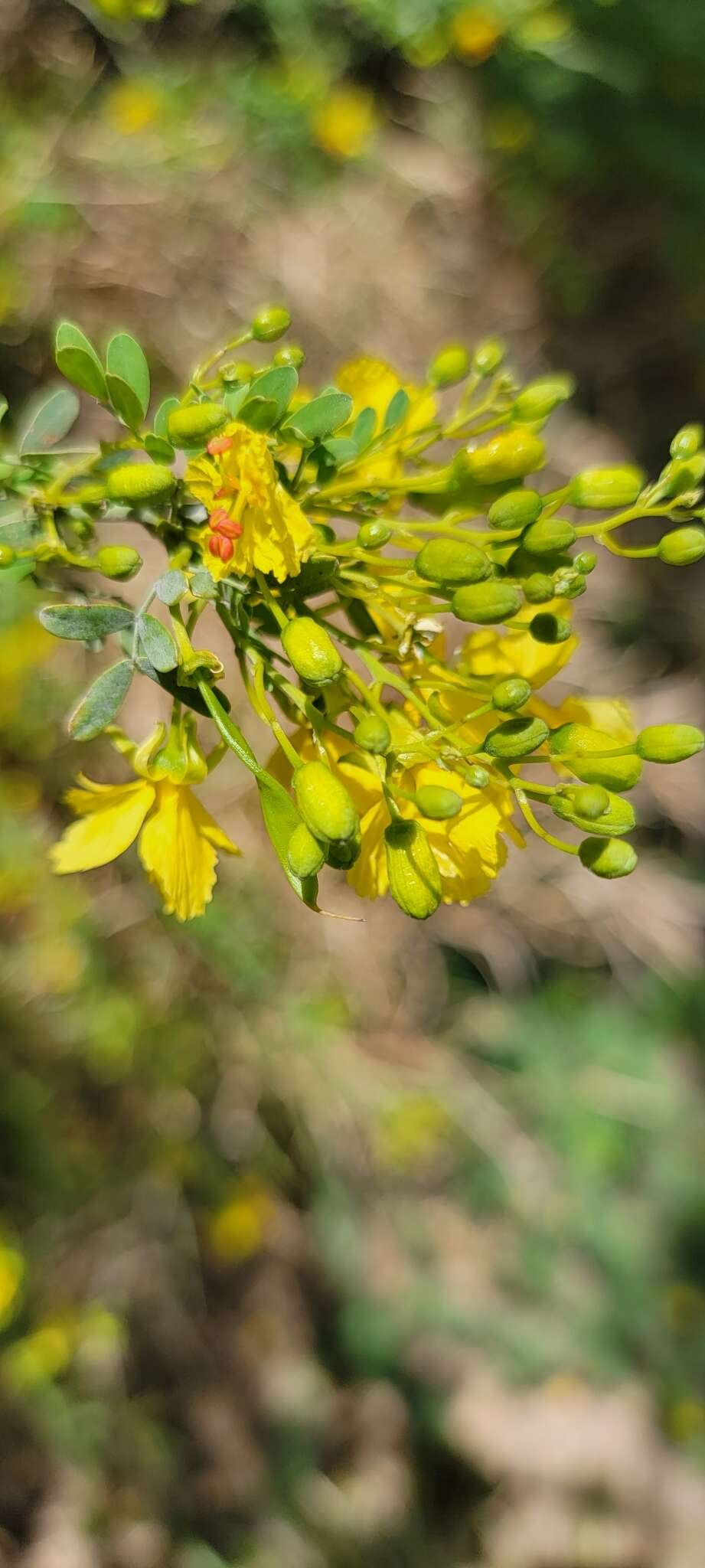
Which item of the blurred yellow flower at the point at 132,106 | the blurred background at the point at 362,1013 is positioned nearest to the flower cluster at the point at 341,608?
the blurred background at the point at 362,1013

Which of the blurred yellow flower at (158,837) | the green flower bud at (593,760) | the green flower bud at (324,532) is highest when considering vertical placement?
the green flower bud at (324,532)

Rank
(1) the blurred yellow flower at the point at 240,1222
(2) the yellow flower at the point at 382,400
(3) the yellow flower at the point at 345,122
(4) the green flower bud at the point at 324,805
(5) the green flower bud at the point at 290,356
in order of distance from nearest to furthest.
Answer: (4) the green flower bud at the point at 324,805
(5) the green flower bud at the point at 290,356
(2) the yellow flower at the point at 382,400
(3) the yellow flower at the point at 345,122
(1) the blurred yellow flower at the point at 240,1222

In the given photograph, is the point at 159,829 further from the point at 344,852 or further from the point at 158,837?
the point at 344,852

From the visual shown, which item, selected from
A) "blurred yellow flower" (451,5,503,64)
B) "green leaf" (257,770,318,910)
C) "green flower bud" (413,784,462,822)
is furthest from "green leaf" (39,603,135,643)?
"blurred yellow flower" (451,5,503,64)

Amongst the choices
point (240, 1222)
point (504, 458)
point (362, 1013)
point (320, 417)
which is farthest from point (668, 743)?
point (240, 1222)

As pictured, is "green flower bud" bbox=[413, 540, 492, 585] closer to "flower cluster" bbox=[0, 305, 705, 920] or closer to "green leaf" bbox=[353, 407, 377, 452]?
"flower cluster" bbox=[0, 305, 705, 920]

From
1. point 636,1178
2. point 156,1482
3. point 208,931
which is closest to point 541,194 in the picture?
point 208,931

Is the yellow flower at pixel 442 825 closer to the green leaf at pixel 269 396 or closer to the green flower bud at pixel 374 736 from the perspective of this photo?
the green flower bud at pixel 374 736

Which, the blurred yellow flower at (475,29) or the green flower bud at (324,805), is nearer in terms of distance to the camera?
the green flower bud at (324,805)
